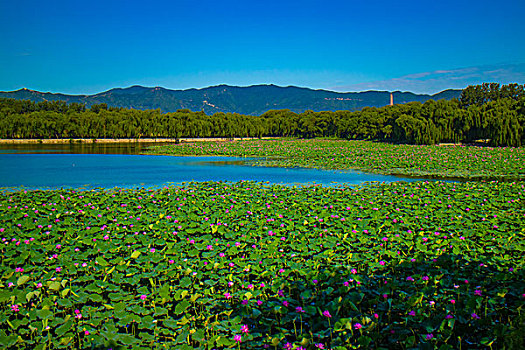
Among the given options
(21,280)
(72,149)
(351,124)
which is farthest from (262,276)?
(351,124)

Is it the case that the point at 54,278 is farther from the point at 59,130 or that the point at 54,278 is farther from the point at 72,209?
the point at 59,130

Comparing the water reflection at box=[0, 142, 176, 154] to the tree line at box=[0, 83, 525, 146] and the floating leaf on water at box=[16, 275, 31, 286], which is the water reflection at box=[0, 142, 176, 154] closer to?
the tree line at box=[0, 83, 525, 146]

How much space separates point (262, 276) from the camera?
4836 mm

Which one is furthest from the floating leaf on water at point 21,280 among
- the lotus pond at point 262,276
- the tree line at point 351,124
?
the tree line at point 351,124

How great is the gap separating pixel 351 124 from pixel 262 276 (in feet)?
231

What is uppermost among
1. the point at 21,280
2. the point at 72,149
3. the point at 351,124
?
the point at 351,124

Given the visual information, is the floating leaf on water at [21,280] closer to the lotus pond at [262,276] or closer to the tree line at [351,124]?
the lotus pond at [262,276]

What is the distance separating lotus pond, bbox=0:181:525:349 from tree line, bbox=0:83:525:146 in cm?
3117

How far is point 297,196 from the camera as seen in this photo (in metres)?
9.94

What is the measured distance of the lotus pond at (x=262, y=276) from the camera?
357cm

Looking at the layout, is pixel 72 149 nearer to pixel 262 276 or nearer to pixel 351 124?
pixel 262 276

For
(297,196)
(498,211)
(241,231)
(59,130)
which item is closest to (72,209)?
(241,231)

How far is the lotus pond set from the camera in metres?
3.57

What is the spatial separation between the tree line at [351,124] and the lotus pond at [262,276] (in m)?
31.2
